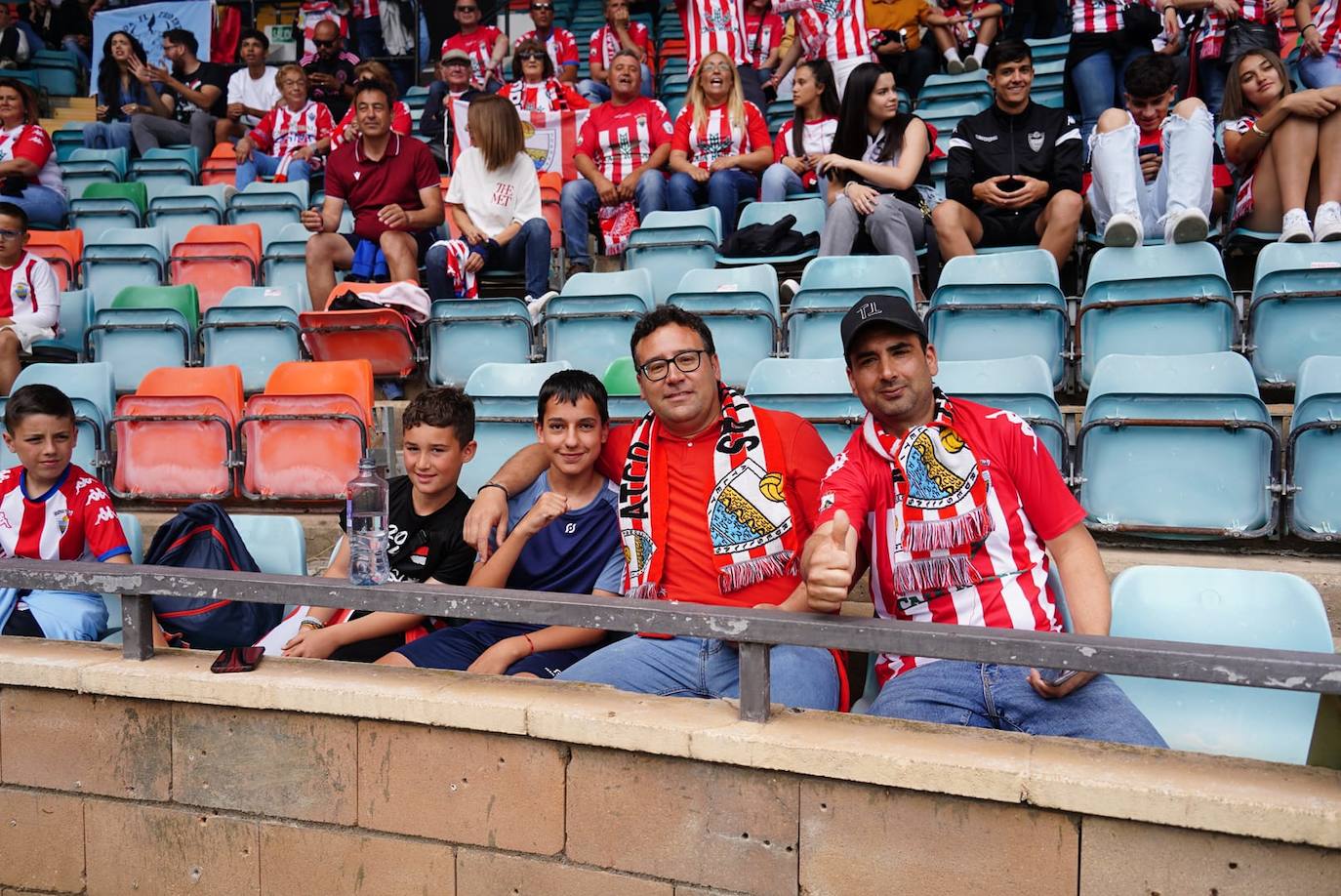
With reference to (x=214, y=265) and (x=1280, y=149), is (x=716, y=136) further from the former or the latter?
(x=214, y=265)

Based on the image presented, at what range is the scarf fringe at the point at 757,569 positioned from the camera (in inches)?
101

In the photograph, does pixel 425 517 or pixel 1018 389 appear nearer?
pixel 425 517

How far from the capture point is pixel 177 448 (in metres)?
4.64

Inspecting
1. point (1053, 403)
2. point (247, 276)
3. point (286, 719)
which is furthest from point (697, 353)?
point (247, 276)

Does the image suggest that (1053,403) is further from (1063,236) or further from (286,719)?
(286,719)

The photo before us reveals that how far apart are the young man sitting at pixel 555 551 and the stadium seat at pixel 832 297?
6.18 feet

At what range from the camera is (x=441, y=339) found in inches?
209

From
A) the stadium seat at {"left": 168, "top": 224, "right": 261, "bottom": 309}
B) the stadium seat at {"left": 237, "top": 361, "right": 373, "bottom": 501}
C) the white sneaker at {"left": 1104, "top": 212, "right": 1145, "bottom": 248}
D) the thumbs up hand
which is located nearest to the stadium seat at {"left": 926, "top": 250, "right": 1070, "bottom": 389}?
the white sneaker at {"left": 1104, "top": 212, "right": 1145, "bottom": 248}

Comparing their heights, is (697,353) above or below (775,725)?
above

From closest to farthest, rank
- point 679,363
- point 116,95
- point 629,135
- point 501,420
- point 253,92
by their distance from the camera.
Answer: point 679,363
point 501,420
point 629,135
point 253,92
point 116,95

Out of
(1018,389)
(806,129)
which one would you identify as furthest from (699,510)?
(806,129)

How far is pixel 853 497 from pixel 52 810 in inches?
79.7

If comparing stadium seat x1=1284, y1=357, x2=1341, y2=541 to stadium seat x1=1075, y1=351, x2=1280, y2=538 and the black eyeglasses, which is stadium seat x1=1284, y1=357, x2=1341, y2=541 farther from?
the black eyeglasses

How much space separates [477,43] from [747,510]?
7.58m
